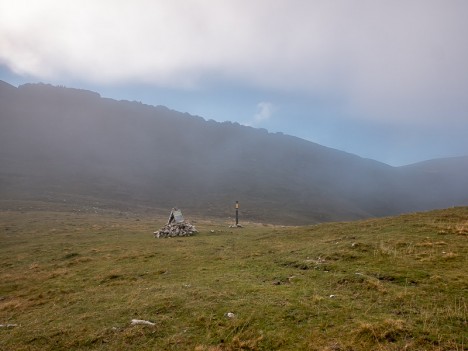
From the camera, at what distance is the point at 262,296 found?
12.4m

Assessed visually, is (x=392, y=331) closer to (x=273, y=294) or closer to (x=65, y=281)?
(x=273, y=294)

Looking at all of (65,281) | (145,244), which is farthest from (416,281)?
(145,244)

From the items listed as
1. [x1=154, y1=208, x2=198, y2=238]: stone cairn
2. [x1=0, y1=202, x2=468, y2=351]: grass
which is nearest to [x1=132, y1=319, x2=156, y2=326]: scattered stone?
[x1=0, y1=202, x2=468, y2=351]: grass

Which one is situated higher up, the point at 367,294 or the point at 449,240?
the point at 449,240

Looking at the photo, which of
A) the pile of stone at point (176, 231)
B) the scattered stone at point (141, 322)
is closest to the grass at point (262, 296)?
the scattered stone at point (141, 322)

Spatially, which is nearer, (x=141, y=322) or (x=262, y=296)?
(x=141, y=322)

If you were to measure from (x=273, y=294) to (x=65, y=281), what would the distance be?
540 inches

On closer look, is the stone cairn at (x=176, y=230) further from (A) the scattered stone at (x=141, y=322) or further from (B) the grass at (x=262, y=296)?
(A) the scattered stone at (x=141, y=322)

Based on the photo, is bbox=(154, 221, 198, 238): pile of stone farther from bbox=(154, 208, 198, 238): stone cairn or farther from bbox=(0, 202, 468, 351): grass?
bbox=(0, 202, 468, 351): grass

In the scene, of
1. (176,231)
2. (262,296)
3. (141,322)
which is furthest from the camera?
(176,231)

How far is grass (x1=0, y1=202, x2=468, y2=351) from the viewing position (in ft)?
30.0

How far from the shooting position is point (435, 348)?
305 inches

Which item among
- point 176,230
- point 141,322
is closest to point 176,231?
point 176,230

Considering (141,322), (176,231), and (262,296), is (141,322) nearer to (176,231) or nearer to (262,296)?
(262,296)
